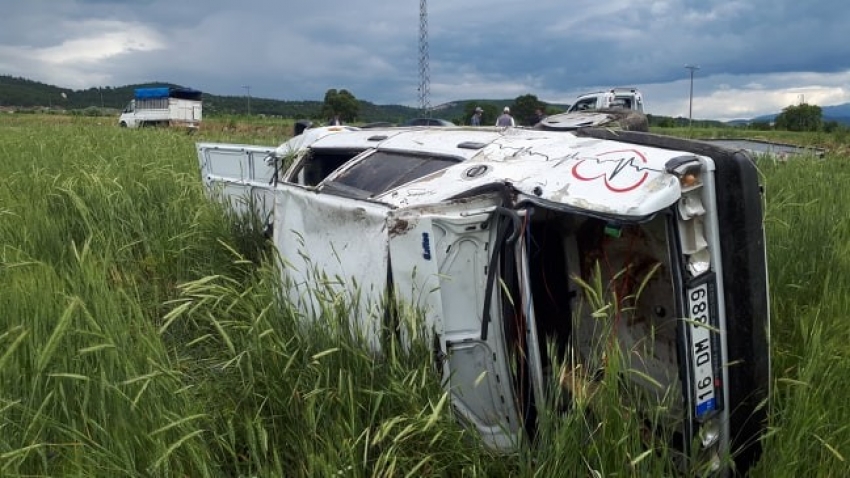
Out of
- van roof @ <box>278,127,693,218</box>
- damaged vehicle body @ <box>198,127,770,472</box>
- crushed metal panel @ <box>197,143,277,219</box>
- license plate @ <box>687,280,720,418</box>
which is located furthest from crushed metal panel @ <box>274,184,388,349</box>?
crushed metal panel @ <box>197,143,277,219</box>

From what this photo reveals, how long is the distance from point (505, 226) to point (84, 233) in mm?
3771

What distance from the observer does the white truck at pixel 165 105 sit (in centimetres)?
4134

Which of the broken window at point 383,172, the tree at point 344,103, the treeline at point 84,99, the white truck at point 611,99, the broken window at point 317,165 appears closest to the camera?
the broken window at point 383,172

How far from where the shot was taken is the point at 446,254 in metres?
2.61

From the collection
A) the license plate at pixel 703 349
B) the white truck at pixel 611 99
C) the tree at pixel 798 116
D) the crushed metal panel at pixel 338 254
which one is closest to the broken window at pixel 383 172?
the crushed metal panel at pixel 338 254

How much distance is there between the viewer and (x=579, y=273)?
3.04m

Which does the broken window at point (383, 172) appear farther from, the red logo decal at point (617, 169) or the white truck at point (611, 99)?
the white truck at point (611, 99)

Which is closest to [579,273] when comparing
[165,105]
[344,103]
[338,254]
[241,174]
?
[338,254]

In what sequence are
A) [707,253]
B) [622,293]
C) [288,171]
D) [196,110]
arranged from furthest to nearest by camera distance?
[196,110], [288,171], [622,293], [707,253]

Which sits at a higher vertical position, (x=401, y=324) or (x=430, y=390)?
(x=401, y=324)

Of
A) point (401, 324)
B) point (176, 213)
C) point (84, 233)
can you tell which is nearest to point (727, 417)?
point (401, 324)

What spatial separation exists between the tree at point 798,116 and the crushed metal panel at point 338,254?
43.0 metres

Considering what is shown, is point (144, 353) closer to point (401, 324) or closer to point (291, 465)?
point (291, 465)

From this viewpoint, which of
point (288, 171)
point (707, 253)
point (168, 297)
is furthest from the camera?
point (288, 171)
